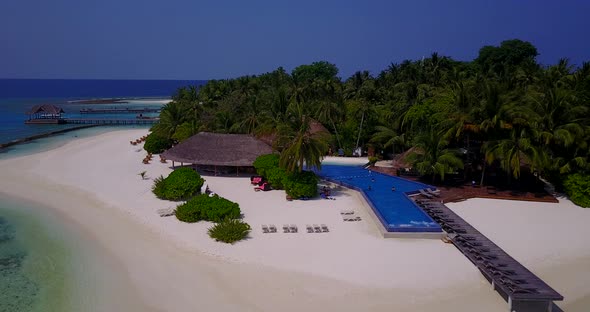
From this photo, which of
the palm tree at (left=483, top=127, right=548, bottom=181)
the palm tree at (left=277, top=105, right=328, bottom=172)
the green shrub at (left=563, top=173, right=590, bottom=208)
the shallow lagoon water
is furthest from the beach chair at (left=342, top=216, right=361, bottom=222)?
the green shrub at (left=563, top=173, right=590, bottom=208)

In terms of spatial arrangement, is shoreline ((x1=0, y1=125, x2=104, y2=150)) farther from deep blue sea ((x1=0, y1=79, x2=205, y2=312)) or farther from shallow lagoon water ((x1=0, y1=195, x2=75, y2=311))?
shallow lagoon water ((x1=0, y1=195, x2=75, y2=311))

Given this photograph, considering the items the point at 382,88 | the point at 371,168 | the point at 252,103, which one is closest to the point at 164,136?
the point at 252,103

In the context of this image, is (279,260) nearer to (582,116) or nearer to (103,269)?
(103,269)

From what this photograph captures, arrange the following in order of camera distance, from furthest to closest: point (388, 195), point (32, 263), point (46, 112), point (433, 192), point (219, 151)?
point (46, 112)
point (219, 151)
point (433, 192)
point (388, 195)
point (32, 263)

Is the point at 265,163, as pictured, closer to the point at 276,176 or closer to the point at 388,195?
the point at 276,176

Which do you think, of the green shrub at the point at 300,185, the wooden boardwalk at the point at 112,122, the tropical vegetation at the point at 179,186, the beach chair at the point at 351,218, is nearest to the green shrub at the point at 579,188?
the beach chair at the point at 351,218

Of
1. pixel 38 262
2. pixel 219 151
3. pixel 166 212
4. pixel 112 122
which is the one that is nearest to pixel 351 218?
pixel 166 212
